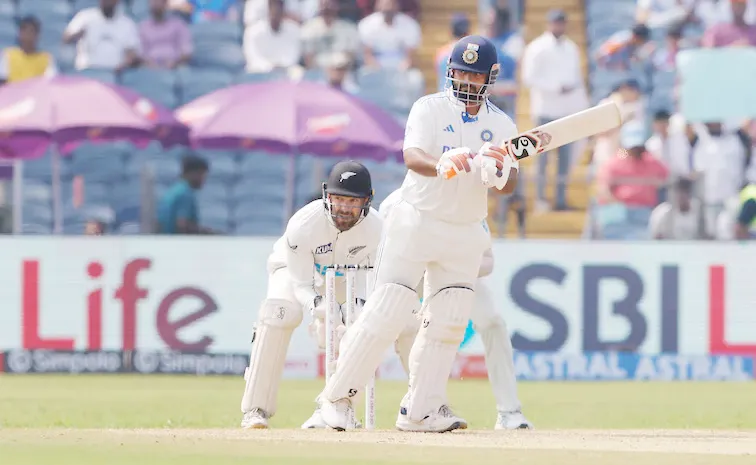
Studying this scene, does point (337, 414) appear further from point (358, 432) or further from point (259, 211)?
point (259, 211)

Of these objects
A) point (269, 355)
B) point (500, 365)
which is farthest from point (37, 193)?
point (500, 365)

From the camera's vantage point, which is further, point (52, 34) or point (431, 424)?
point (52, 34)

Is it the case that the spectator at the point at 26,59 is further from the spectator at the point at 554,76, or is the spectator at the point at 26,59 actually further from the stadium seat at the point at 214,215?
the spectator at the point at 554,76

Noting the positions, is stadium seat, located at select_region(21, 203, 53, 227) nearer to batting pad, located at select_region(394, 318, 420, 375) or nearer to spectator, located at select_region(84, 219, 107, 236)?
spectator, located at select_region(84, 219, 107, 236)

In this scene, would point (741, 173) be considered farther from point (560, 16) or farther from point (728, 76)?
point (560, 16)

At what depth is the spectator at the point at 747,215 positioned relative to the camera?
15922 millimetres

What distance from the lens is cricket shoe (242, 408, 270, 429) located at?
960 centimetres

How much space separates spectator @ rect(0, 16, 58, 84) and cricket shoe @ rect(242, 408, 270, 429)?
351 inches

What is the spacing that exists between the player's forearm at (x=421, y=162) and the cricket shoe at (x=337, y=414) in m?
1.39

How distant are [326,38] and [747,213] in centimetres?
534

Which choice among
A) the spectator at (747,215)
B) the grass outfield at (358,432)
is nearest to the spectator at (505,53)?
the spectator at (747,215)

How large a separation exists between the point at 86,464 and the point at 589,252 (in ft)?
30.0

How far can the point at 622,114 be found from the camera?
56.6 feet

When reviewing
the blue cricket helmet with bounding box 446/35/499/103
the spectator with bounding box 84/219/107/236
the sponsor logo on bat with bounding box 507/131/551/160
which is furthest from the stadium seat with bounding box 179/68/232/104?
the sponsor logo on bat with bounding box 507/131/551/160
